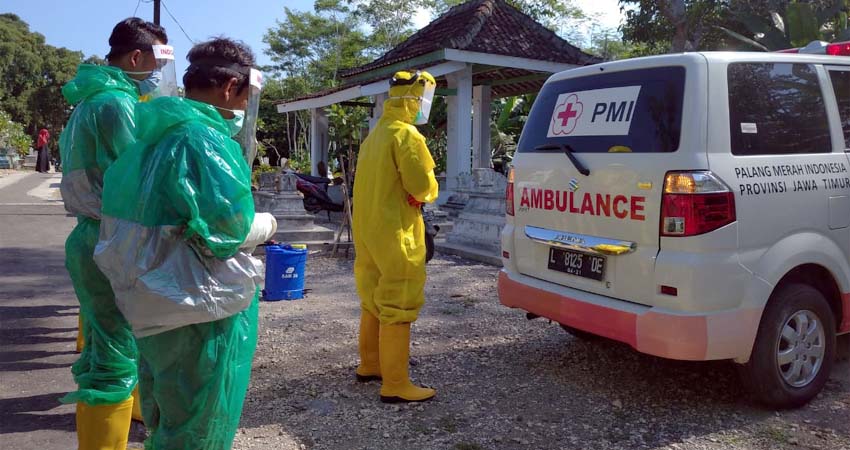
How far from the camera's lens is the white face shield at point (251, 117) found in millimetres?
2309

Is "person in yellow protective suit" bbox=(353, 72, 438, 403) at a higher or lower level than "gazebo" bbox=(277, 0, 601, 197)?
lower

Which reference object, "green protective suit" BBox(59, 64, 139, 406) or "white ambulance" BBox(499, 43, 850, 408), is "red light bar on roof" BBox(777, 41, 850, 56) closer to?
"white ambulance" BBox(499, 43, 850, 408)

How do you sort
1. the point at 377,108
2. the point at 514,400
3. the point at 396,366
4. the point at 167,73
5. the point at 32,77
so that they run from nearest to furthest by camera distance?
the point at 167,73
the point at 396,366
the point at 514,400
the point at 377,108
the point at 32,77

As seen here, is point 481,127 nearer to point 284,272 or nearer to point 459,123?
point 459,123

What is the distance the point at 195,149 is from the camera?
2.00m

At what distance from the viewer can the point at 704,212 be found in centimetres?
340

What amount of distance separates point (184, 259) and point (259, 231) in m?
0.25

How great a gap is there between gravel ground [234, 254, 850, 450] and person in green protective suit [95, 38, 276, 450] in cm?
152

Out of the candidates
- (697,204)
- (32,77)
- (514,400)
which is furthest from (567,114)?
(32,77)

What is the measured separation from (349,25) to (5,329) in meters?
30.8

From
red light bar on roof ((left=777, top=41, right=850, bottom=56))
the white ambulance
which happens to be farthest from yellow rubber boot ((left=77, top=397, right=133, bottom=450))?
red light bar on roof ((left=777, top=41, right=850, bottom=56))

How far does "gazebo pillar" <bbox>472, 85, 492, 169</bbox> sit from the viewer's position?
1576cm

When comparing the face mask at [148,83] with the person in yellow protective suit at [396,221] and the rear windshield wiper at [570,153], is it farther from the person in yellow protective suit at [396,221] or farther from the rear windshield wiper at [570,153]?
the rear windshield wiper at [570,153]

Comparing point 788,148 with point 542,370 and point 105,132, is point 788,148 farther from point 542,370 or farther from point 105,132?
point 105,132
